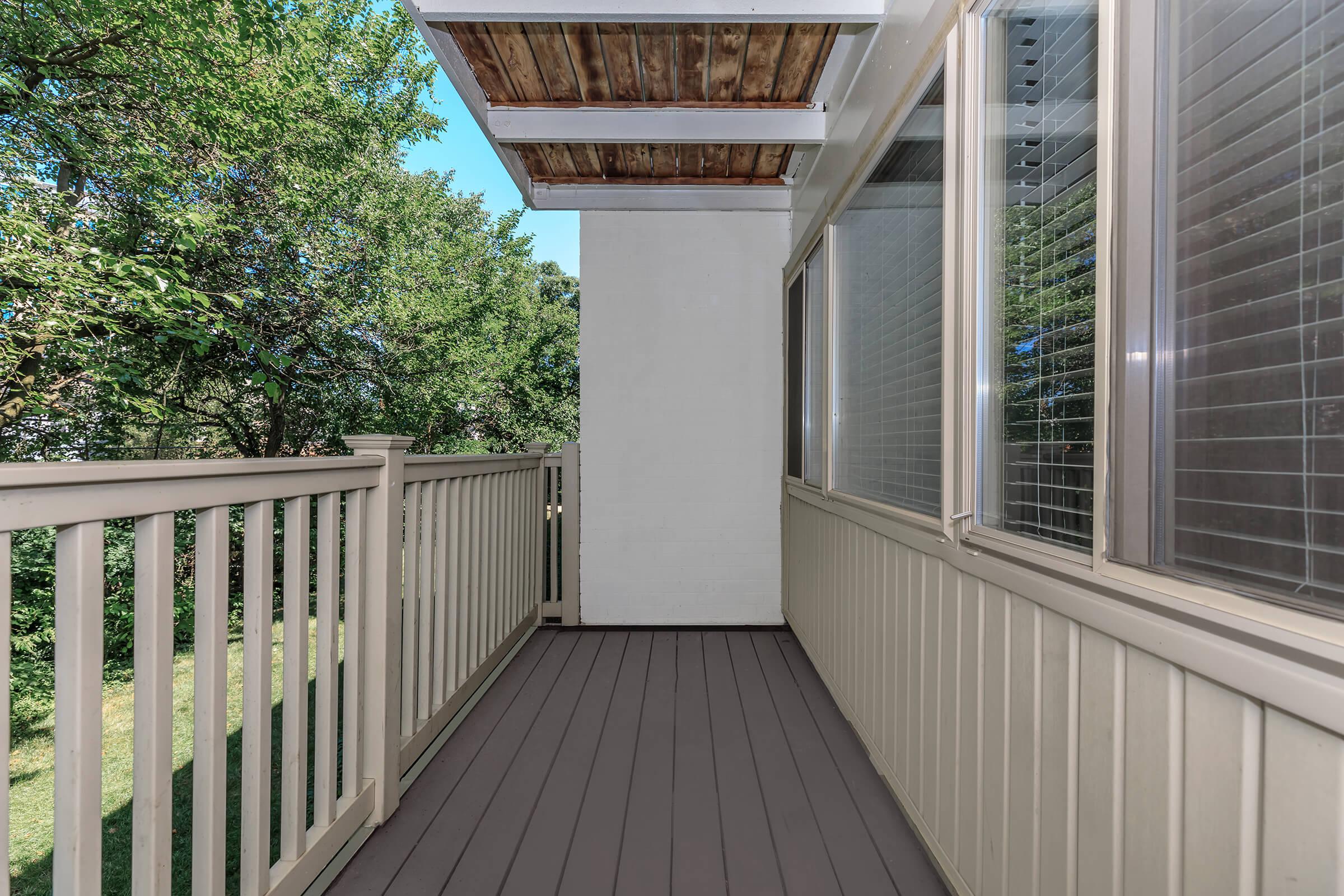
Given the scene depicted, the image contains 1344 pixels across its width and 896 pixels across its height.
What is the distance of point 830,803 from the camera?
191cm

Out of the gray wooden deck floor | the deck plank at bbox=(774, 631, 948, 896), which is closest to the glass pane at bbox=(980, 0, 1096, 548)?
the deck plank at bbox=(774, 631, 948, 896)

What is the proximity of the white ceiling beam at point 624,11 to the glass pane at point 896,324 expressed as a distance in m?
0.70

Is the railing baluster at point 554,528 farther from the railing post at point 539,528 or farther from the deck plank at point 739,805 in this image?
the deck plank at point 739,805

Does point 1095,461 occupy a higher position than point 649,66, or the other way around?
point 649,66

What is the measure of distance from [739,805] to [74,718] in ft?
5.38

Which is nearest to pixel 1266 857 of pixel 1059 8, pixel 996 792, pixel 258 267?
pixel 996 792

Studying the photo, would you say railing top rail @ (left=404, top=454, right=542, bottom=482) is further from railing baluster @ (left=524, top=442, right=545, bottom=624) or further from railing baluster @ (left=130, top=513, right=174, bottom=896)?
railing baluster @ (left=130, top=513, right=174, bottom=896)

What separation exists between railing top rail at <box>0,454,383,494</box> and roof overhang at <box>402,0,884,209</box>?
184cm

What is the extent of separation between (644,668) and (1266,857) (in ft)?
8.78

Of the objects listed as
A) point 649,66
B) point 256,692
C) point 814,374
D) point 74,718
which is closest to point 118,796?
point 256,692

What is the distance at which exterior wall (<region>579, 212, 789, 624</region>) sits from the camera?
12.8ft

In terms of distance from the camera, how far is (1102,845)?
0.94 m

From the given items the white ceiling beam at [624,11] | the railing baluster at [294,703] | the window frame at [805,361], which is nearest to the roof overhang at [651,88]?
the white ceiling beam at [624,11]

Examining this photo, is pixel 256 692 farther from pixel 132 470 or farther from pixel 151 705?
pixel 132 470
